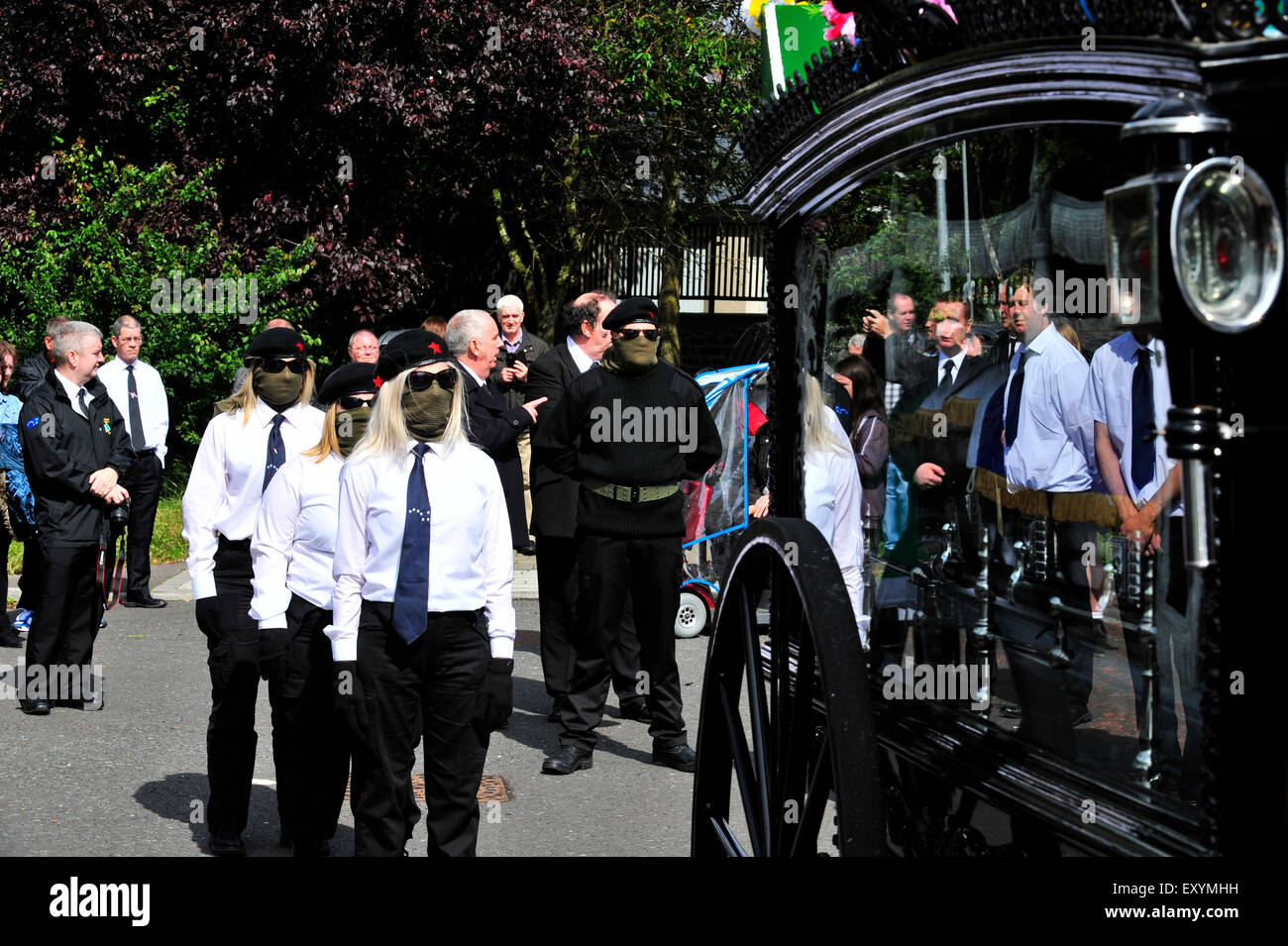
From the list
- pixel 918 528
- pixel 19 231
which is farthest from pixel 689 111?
pixel 918 528

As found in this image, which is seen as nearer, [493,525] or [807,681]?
[807,681]

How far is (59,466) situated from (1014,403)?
6.28 m

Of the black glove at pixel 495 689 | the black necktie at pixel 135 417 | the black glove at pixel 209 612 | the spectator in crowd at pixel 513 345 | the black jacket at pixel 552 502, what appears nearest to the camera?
the black glove at pixel 495 689

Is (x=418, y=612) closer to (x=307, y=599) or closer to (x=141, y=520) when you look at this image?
(x=307, y=599)

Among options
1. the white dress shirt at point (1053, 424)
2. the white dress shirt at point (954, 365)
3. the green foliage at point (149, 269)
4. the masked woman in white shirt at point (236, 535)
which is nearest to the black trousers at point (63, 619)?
the masked woman in white shirt at point (236, 535)

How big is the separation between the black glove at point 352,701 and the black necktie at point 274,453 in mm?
1134

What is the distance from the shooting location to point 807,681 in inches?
114

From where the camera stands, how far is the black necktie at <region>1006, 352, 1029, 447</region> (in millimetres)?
2979

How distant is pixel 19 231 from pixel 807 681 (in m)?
15.3

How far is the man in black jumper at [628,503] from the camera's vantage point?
22.5 feet

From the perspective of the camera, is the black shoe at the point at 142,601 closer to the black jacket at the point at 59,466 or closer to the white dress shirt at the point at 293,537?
the black jacket at the point at 59,466

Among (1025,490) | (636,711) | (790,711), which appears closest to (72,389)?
(636,711)

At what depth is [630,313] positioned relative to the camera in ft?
22.4

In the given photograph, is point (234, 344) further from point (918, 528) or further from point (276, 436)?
point (918, 528)
